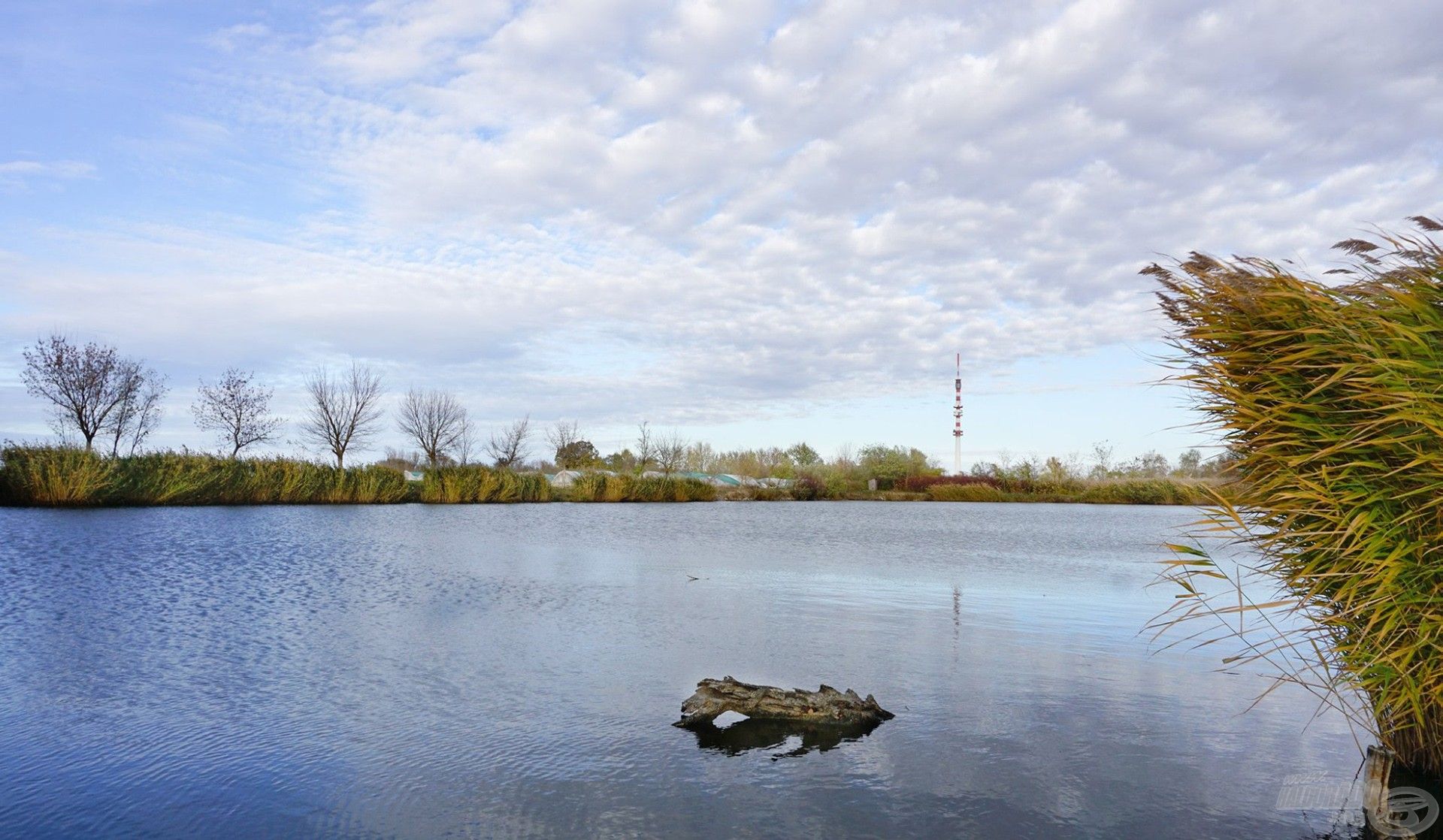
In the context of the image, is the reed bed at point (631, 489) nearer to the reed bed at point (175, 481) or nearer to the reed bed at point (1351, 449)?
the reed bed at point (175, 481)

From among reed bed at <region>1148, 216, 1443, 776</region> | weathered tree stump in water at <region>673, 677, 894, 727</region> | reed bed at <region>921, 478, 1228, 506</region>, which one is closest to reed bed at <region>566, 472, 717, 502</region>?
reed bed at <region>921, 478, 1228, 506</region>

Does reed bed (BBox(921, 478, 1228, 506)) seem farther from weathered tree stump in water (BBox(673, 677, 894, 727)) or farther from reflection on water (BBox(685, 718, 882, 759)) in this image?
reflection on water (BBox(685, 718, 882, 759))

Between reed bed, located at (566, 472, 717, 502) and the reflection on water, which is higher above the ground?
reed bed, located at (566, 472, 717, 502)

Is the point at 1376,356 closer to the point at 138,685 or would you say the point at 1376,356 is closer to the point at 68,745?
the point at 68,745

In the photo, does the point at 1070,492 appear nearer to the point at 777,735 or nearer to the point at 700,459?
the point at 700,459

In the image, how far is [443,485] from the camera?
38438mm

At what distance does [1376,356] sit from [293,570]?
44.6 ft

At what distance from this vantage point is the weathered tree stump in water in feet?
18.2

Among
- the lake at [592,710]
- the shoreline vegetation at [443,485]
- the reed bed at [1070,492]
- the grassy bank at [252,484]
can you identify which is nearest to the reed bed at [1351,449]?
the shoreline vegetation at [443,485]

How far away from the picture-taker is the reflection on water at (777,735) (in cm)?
520

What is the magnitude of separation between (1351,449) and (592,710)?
482 cm

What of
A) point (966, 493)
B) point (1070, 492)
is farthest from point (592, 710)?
point (1070, 492)

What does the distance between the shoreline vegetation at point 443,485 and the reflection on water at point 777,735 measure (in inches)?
103

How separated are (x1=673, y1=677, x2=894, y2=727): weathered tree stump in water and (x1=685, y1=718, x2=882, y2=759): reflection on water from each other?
40 mm
